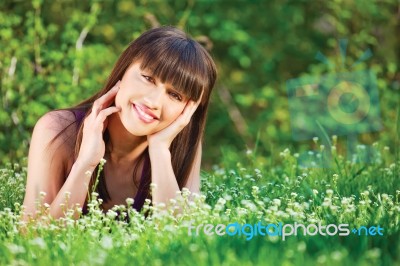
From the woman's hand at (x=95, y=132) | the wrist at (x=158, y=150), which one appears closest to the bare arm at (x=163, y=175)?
the wrist at (x=158, y=150)

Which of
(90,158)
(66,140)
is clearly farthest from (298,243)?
(66,140)

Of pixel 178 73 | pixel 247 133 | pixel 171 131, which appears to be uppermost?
pixel 178 73

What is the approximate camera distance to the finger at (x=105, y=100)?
139 inches

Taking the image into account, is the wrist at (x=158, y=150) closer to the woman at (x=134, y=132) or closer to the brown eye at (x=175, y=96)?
the woman at (x=134, y=132)

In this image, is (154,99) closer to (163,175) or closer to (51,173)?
(163,175)

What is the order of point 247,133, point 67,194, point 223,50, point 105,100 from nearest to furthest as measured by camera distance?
point 67,194 < point 105,100 < point 247,133 < point 223,50

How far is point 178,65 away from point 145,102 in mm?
213

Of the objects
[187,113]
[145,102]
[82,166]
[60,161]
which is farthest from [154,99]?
[60,161]

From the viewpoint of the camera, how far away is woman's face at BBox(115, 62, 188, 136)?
338 centimetres

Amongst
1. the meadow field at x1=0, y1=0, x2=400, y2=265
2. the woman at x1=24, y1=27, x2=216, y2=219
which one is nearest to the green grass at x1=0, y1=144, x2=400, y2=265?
the meadow field at x1=0, y1=0, x2=400, y2=265

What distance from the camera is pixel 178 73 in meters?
3.40

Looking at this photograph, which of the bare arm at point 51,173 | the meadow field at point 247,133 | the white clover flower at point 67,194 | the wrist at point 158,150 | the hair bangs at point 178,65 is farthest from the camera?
the wrist at point 158,150

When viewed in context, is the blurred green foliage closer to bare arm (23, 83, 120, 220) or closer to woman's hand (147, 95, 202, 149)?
bare arm (23, 83, 120, 220)

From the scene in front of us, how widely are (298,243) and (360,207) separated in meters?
0.60
